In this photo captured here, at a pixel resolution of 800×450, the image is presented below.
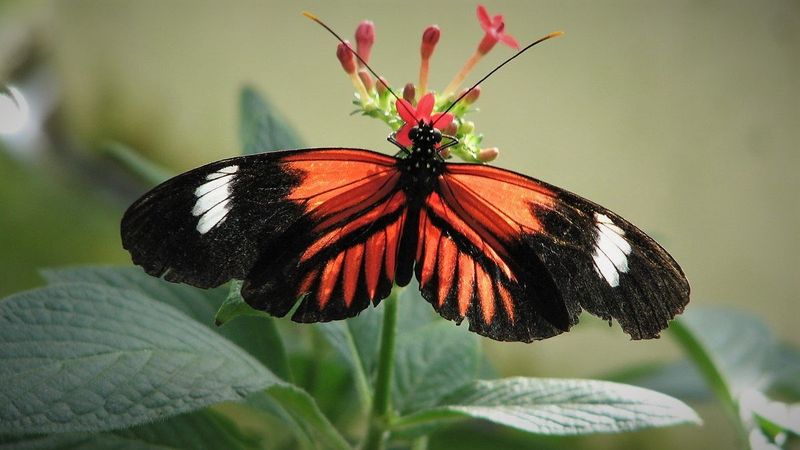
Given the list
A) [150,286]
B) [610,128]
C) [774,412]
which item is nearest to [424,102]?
[150,286]

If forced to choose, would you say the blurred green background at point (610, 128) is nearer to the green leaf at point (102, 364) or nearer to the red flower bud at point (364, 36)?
the red flower bud at point (364, 36)

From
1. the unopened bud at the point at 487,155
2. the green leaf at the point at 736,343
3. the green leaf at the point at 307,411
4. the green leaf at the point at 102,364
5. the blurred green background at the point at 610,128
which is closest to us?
the green leaf at the point at 102,364

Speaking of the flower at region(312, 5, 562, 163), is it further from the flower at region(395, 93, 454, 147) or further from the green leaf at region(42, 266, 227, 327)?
the green leaf at region(42, 266, 227, 327)

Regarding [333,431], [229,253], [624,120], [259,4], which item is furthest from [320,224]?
[259,4]

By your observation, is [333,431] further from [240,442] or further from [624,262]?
[624,262]

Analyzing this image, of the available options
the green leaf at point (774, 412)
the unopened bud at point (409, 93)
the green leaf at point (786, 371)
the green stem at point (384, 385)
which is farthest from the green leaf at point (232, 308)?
the green leaf at point (786, 371)

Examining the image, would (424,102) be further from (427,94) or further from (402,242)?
(402,242)
